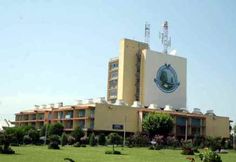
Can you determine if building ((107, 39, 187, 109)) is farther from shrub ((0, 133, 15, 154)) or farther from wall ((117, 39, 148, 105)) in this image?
shrub ((0, 133, 15, 154))

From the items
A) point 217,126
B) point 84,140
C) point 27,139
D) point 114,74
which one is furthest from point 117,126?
point 217,126

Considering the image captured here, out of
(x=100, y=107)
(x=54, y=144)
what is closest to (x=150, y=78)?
(x=100, y=107)

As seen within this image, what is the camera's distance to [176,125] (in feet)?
295

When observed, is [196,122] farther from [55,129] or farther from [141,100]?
[55,129]

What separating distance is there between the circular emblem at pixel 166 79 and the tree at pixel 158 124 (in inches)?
726

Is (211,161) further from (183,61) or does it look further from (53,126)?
(183,61)

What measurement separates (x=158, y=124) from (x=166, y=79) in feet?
75.1

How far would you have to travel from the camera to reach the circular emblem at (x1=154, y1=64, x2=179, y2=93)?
316ft

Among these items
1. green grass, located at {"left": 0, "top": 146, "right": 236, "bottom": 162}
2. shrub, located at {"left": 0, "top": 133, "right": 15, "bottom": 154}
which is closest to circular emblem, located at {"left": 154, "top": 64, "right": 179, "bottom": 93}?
green grass, located at {"left": 0, "top": 146, "right": 236, "bottom": 162}

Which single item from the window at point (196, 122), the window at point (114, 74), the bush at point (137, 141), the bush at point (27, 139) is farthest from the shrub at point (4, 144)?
the window at point (114, 74)

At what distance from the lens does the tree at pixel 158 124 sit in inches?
3041

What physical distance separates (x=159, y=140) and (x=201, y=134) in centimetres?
3115

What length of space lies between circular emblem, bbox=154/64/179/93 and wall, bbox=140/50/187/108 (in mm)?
736

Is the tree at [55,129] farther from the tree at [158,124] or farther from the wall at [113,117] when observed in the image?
the tree at [158,124]
